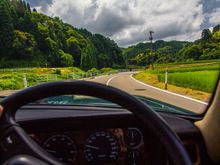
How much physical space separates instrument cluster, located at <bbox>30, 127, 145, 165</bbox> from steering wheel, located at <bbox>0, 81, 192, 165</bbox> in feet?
1.66

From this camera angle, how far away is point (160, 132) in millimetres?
1468

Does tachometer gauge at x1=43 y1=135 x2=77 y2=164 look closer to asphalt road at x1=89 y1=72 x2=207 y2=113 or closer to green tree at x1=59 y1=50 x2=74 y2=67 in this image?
asphalt road at x1=89 y1=72 x2=207 y2=113

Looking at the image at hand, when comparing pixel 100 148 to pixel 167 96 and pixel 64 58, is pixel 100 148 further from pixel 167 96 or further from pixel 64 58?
pixel 64 58

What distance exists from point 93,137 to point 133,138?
0.23 metres

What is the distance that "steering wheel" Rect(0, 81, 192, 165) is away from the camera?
133cm

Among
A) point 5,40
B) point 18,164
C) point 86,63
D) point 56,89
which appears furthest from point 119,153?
point 5,40

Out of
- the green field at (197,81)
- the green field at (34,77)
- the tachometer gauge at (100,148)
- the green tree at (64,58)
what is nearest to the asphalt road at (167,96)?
the tachometer gauge at (100,148)

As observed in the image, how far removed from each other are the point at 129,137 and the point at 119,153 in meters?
0.10

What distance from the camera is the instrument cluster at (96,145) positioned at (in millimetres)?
1944

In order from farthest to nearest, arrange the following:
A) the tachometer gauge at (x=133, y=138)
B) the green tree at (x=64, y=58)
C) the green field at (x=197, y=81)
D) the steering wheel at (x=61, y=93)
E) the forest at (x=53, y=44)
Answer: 1. the green tree at (x=64, y=58)
2. the forest at (x=53, y=44)
3. the green field at (x=197, y=81)
4. the tachometer gauge at (x=133, y=138)
5. the steering wheel at (x=61, y=93)

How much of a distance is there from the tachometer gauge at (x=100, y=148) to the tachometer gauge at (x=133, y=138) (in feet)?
0.28

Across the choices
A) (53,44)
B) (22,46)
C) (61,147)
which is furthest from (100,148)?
(22,46)

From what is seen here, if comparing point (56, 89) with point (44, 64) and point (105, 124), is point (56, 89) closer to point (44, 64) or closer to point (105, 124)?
point (105, 124)

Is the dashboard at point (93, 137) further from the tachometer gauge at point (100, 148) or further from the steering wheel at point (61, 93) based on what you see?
the steering wheel at point (61, 93)
